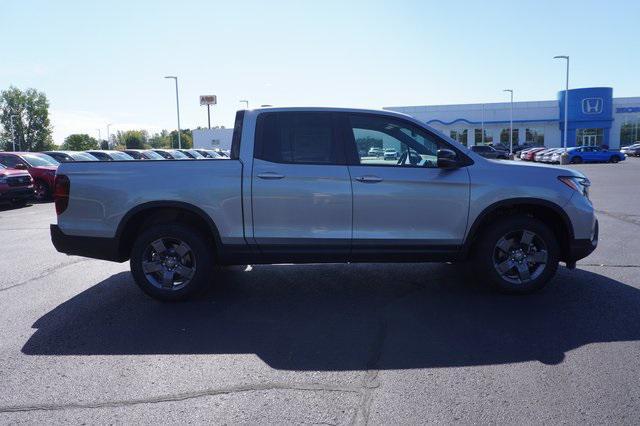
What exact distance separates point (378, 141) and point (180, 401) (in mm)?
3252

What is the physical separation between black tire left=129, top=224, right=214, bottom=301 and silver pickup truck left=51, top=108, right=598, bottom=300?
0.01m

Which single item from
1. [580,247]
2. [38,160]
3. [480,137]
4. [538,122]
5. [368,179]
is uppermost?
[538,122]

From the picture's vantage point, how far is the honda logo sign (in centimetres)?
5734

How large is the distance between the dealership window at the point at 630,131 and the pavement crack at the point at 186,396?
69.8 metres

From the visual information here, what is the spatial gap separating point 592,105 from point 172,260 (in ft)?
206

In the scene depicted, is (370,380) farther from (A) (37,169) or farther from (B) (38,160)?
(B) (38,160)

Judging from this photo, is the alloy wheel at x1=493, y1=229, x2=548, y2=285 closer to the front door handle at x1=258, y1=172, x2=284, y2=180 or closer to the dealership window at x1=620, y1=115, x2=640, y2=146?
the front door handle at x1=258, y1=172, x2=284, y2=180

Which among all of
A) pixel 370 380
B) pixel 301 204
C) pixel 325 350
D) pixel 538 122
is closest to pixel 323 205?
pixel 301 204

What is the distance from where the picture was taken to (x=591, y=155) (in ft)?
132

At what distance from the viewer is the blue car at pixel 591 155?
3997 centimetres

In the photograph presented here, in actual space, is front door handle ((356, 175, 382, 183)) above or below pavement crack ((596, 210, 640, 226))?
above

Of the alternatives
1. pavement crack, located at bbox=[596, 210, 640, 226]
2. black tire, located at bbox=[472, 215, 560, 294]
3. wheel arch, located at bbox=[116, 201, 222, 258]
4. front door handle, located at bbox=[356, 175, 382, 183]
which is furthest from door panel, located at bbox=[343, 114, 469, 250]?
pavement crack, located at bbox=[596, 210, 640, 226]

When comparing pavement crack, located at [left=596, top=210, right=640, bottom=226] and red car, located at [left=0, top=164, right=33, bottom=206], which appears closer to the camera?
pavement crack, located at [left=596, top=210, right=640, bottom=226]

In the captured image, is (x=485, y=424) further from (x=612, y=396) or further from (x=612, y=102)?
(x=612, y=102)
